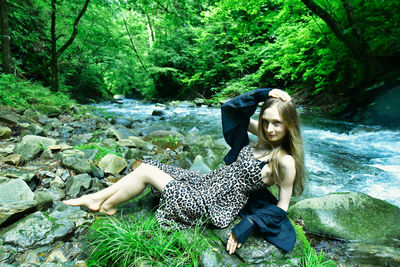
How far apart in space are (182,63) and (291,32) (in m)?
12.1

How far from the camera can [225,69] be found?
16375mm

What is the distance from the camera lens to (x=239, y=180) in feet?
6.45

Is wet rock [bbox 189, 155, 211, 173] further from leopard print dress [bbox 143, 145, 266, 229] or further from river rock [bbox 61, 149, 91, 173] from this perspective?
river rock [bbox 61, 149, 91, 173]

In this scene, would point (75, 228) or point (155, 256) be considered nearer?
point (155, 256)

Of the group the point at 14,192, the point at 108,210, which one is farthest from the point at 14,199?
the point at 108,210

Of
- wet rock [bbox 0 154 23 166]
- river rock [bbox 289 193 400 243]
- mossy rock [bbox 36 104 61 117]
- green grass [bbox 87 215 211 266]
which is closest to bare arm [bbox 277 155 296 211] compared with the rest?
green grass [bbox 87 215 211 266]

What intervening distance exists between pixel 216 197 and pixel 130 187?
86 cm

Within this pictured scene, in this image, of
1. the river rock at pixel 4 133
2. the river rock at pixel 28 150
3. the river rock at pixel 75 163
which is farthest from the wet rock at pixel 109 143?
the river rock at pixel 4 133

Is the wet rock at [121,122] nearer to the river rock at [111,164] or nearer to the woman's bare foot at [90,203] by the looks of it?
the river rock at [111,164]

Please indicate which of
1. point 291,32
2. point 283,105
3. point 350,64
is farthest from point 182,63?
point 283,105

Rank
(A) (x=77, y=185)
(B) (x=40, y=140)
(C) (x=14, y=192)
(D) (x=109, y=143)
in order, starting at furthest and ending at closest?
(D) (x=109, y=143) < (B) (x=40, y=140) < (A) (x=77, y=185) < (C) (x=14, y=192)

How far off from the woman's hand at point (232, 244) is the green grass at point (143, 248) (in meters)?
0.17

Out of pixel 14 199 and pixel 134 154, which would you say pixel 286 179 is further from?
pixel 134 154

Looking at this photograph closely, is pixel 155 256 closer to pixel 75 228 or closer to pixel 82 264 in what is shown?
pixel 82 264
